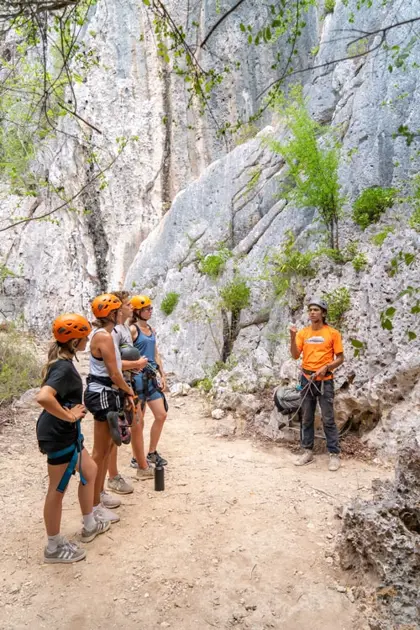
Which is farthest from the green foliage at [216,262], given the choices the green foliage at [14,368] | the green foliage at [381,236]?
the green foliage at [14,368]

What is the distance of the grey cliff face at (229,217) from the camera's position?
20.7 ft

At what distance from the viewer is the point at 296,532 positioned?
12.4 feet

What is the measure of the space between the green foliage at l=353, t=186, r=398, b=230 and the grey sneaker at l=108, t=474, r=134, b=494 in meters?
5.68

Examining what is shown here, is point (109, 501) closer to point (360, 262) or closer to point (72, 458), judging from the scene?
point (72, 458)

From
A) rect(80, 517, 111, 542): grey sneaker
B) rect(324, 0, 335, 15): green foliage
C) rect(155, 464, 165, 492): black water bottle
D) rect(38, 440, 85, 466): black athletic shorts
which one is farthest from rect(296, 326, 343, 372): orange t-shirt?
rect(324, 0, 335, 15): green foliage

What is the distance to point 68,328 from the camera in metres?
3.25

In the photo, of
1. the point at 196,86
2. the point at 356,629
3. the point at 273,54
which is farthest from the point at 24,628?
the point at 273,54

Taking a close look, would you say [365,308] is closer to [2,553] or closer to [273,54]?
[2,553]

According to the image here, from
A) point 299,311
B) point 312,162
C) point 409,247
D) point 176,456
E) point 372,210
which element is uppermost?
point 312,162

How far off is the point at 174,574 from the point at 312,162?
20.8ft

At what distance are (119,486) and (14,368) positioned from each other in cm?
478

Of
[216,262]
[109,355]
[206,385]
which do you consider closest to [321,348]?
[109,355]

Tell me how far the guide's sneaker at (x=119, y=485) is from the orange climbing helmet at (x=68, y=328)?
6.62 ft

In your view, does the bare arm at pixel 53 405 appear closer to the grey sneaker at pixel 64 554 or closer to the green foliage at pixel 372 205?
the grey sneaker at pixel 64 554
